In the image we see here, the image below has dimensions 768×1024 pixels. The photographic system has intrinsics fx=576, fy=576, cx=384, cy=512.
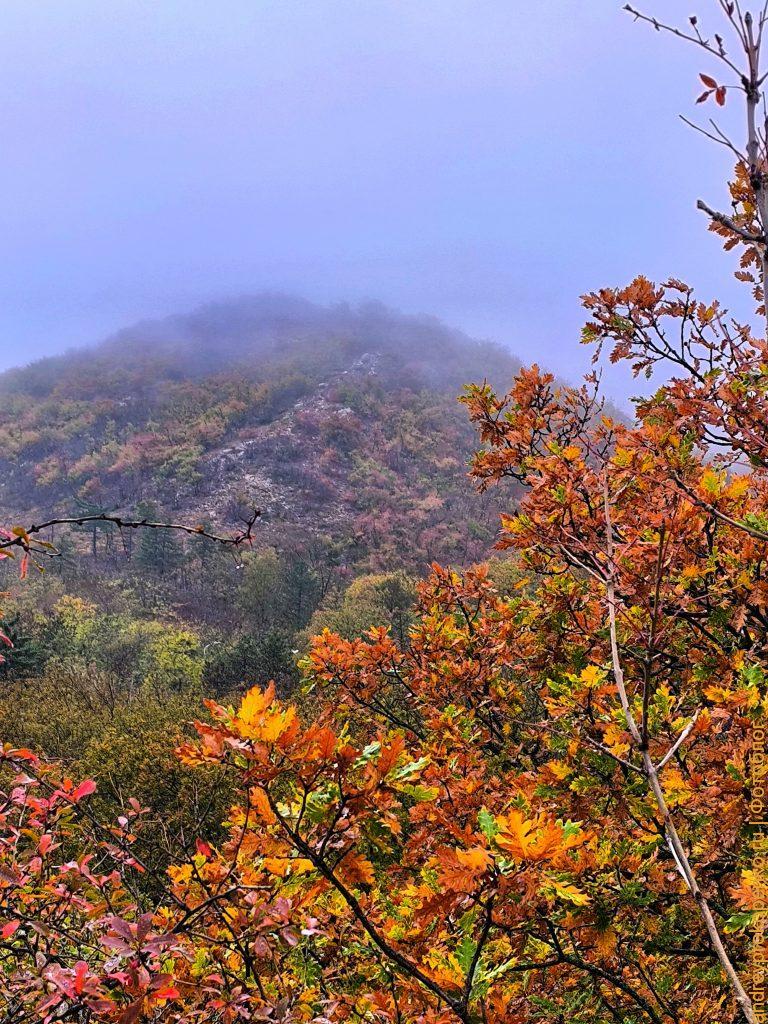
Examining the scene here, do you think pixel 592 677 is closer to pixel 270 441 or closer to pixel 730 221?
pixel 730 221

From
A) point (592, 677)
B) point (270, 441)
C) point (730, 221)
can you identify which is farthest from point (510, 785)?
point (270, 441)

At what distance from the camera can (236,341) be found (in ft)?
267

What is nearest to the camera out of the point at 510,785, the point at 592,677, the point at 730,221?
the point at 730,221

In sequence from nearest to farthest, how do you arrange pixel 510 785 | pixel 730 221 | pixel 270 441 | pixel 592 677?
1. pixel 730 221
2. pixel 592 677
3. pixel 510 785
4. pixel 270 441

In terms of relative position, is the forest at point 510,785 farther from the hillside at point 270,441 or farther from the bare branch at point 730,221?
the hillside at point 270,441

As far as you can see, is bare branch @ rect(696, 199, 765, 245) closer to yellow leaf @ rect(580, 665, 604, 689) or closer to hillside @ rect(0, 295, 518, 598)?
yellow leaf @ rect(580, 665, 604, 689)

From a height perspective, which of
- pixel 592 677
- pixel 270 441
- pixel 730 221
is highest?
pixel 730 221

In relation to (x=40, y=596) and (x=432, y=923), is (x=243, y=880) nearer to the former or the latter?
(x=432, y=923)

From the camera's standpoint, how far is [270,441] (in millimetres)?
49906

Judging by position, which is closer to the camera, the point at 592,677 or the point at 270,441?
the point at 592,677

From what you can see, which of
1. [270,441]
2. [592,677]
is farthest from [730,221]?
[270,441]

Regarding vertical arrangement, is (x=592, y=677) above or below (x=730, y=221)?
below

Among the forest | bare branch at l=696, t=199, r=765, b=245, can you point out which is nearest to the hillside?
the forest

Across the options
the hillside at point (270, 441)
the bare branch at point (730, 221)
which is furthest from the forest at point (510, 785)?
the hillside at point (270, 441)
